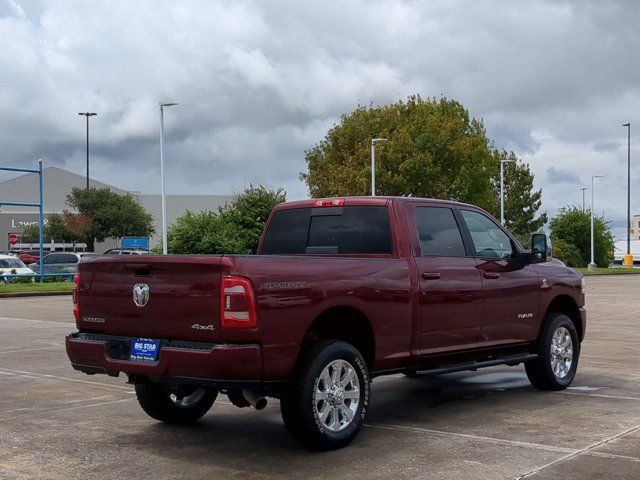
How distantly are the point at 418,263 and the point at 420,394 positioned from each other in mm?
2176

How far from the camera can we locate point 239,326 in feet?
19.8

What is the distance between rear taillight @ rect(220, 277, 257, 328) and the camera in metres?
6.02

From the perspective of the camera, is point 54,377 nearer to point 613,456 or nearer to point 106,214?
point 613,456

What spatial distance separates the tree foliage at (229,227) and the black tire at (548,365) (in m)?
28.0

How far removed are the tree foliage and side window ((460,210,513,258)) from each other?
28287 mm

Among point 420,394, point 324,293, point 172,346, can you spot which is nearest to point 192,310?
point 172,346

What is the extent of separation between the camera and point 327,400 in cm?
659

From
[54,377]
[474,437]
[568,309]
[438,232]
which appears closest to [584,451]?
[474,437]

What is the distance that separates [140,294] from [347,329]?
1707 millimetres

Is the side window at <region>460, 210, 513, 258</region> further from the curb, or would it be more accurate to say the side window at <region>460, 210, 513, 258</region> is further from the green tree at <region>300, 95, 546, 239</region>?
the green tree at <region>300, 95, 546, 239</region>

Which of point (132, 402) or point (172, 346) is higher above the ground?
point (172, 346)

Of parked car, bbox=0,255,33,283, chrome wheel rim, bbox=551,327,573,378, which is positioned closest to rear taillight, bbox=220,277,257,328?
chrome wheel rim, bbox=551,327,573,378

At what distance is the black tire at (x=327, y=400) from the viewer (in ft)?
20.9

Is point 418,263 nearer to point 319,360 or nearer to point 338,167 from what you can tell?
point 319,360
